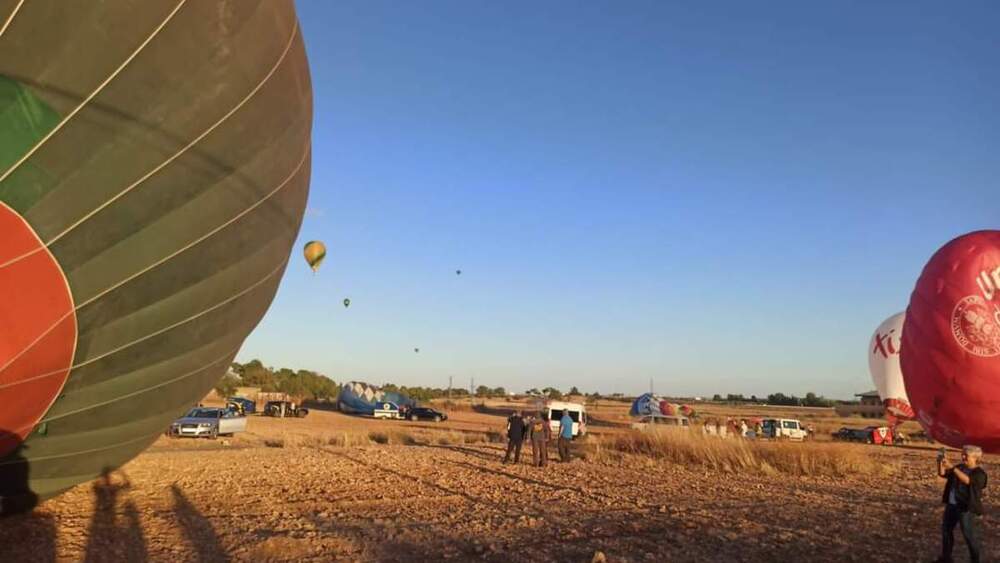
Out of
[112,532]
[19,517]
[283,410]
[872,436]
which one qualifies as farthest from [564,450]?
[283,410]

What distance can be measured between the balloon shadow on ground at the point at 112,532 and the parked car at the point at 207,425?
15731 millimetres

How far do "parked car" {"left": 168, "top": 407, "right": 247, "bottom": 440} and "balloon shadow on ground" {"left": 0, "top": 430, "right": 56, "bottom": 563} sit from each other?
17.3 meters

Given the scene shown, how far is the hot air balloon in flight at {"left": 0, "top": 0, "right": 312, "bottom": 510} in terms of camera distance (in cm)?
392

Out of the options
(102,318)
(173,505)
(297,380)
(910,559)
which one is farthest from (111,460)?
(297,380)

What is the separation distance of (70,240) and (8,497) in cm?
318

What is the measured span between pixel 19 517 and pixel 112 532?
102 cm

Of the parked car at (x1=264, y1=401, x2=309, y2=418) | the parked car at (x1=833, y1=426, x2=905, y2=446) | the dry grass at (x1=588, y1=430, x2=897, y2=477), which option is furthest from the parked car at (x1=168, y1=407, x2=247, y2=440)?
the parked car at (x1=833, y1=426, x2=905, y2=446)

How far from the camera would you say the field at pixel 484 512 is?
6.41m

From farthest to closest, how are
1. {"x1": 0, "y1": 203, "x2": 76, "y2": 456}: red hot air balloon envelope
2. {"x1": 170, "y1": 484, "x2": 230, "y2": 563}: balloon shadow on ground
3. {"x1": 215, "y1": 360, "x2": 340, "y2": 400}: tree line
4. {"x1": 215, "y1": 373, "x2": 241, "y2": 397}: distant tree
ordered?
1. {"x1": 215, "y1": 360, "x2": 340, "y2": 400}: tree line
2. {"x1": 215, "y1": 373, "x2": 241, "y2": 397}: distant tree
3. {"x1": 170, "y1": 484, "x2": 230, "y2": 563}: balloon shadow on ground
4. {"x1": 0, "y1": 203, "x2": 76, "y2": 456}: red hot air balloon envelope

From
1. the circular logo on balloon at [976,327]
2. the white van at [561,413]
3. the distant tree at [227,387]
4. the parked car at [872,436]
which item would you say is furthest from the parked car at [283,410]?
the circular logo on balloon at [976,327]

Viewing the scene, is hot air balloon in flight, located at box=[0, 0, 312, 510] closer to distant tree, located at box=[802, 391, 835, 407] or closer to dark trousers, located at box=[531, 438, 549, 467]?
dark trousers, located at box=[531, 438, 549, 467]

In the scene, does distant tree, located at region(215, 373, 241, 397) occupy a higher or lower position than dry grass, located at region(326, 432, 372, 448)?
higher

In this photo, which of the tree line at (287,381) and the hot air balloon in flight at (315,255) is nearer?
the hot air balloon in flight at (315,255)

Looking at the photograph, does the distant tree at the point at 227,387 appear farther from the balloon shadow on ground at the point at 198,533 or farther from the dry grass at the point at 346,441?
the balloon shadow on ground at the point at 198,533
